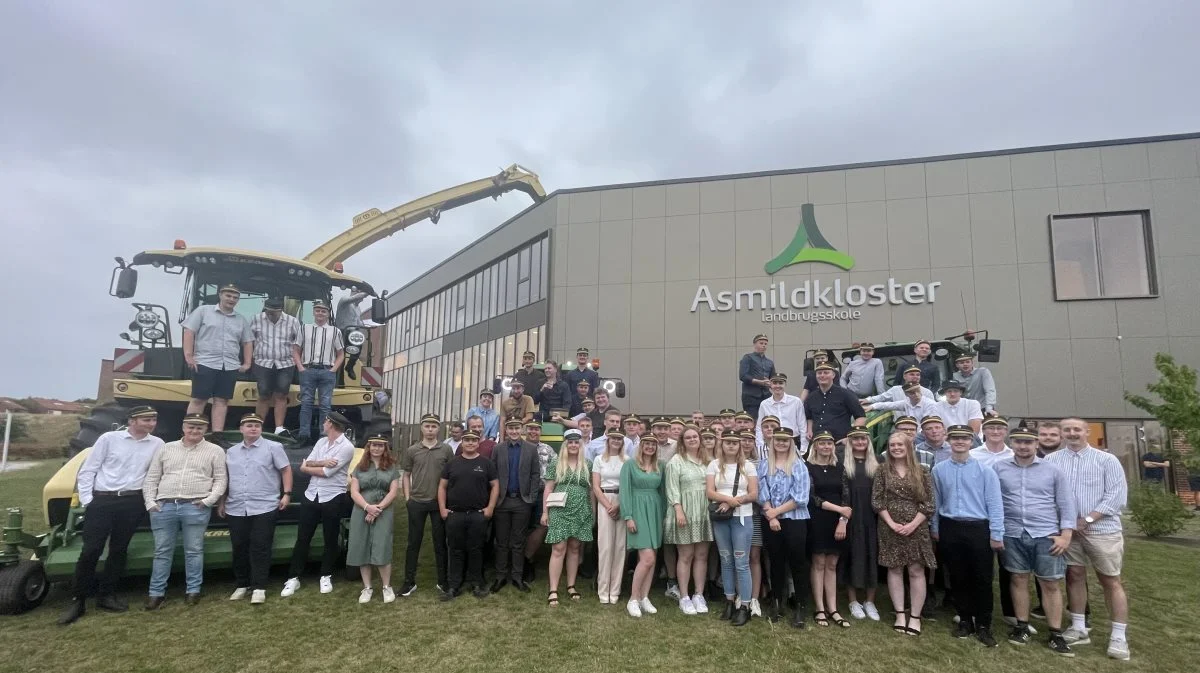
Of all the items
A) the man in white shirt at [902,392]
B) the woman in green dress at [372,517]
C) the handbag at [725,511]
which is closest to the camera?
the handbag at [725,511]

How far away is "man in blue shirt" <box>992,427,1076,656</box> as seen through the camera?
4.98 meters

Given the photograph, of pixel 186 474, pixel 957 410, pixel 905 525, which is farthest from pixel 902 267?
pixel 186 474

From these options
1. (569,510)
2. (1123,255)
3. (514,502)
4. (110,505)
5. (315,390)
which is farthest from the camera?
(1123,255)

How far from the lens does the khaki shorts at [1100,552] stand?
4.88 meters

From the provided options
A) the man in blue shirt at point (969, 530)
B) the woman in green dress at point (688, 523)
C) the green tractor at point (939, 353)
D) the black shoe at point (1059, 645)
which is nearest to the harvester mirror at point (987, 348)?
the green tractor at point (939, 353)

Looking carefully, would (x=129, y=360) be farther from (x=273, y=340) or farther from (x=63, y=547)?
(x=63, y=547)

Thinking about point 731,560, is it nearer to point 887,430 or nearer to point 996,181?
point 887,430

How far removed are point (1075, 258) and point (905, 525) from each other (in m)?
15.2

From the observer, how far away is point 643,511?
5.98m

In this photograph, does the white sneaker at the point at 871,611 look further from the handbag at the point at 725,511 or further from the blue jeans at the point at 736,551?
the handbag at the point at 725,511

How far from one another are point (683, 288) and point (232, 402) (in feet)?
44.8

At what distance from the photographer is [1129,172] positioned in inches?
634

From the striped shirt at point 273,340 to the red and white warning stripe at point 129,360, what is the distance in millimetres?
1605

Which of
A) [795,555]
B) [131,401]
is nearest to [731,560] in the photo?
[795,555]
